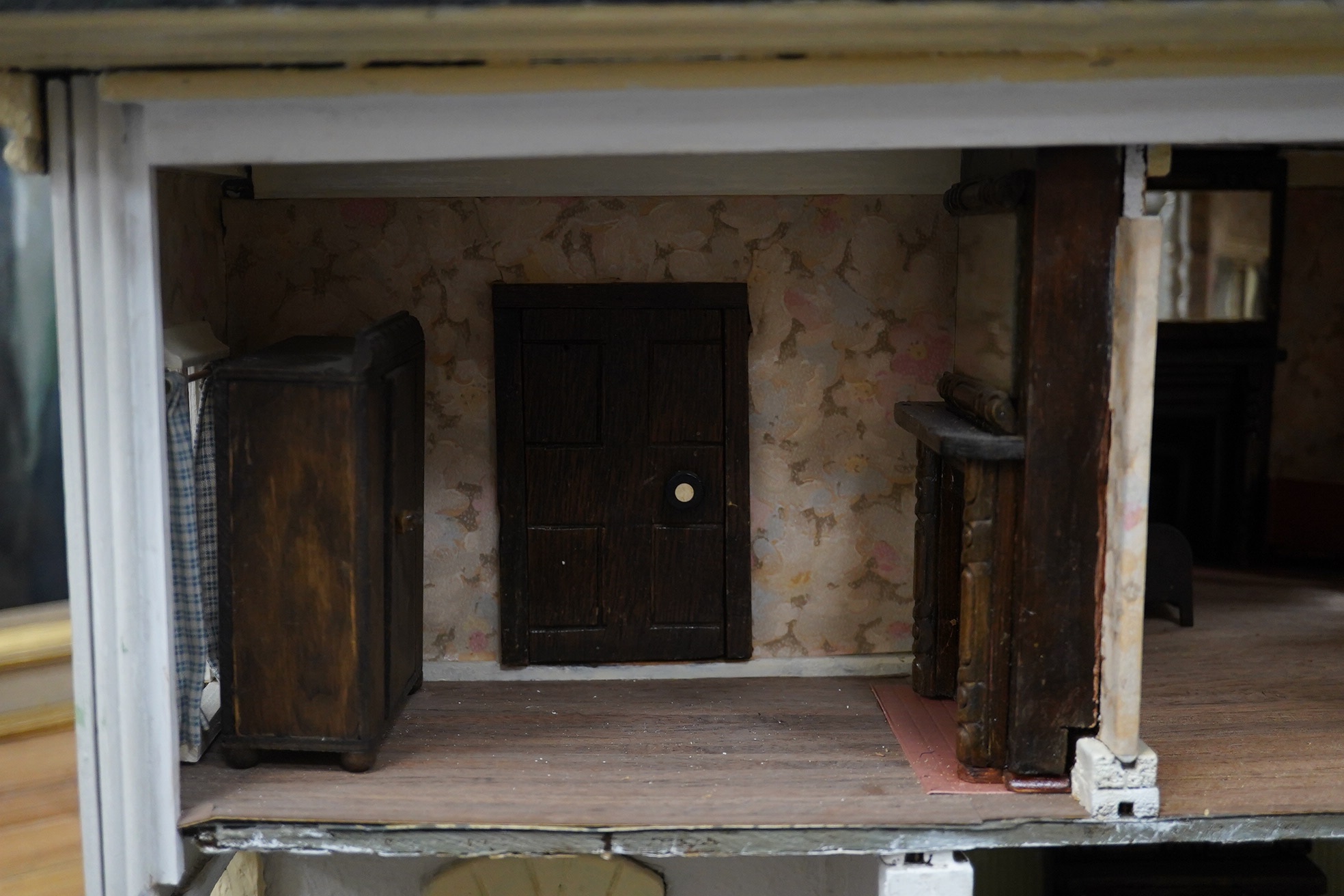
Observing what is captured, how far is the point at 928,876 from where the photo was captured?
3.57m

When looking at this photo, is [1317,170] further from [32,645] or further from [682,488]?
[32,645]

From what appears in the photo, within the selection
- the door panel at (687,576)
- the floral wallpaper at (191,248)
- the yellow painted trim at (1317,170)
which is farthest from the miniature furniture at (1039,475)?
the yellow painted trim at (1317,170)

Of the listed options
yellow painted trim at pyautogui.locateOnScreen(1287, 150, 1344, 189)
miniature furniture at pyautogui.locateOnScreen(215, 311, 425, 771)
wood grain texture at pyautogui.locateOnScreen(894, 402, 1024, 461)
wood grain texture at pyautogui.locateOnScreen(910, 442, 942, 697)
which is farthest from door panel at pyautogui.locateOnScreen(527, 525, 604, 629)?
yellow painted trim at pyautogui.locateOnScreen(1287, 150, 1344, 189)

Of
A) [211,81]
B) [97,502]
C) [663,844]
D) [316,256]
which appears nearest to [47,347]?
[316,256]

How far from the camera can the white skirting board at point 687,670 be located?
15.3ft

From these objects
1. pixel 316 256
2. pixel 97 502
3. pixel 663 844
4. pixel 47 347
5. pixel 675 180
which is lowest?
pixel 663 844

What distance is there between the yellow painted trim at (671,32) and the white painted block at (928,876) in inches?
87.9

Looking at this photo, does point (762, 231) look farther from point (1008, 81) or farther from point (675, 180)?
point (1008, 81)

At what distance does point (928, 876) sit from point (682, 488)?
160cm

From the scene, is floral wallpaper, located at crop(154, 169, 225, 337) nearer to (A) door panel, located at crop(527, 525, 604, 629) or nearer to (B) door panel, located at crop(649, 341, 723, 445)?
(A) door panel, located at crop(527, 525, 604, 629)

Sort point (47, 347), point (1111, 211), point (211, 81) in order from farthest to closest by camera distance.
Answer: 1. point (47, 347)
2. point (1111, 211)
3. point (211, 81)

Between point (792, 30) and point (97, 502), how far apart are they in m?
2.17

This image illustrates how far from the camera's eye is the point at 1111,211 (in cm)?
340

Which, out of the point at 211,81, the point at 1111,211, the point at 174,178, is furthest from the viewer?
the point at 174,178
